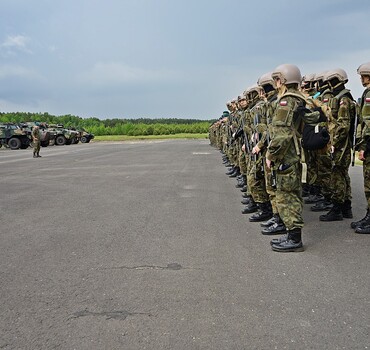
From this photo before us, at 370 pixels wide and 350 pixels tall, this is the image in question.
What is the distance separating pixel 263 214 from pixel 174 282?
2.71 m

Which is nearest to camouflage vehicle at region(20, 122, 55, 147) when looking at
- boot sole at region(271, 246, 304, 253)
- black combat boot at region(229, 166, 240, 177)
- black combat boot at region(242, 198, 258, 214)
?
black combat boot at region(229, 166, 240, 177)

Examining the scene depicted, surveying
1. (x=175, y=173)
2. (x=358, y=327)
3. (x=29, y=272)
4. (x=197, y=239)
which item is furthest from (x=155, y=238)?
(x=175, y=173)

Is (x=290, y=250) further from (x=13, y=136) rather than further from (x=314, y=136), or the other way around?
(x=13, y=136)

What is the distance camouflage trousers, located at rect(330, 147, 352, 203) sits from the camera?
19.3 ft

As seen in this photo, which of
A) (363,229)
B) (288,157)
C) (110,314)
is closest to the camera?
(110,314)

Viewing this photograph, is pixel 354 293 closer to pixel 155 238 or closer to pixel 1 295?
pixel 155 238

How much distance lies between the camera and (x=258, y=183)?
6.12 meters

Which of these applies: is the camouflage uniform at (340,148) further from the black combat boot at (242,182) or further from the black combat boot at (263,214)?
the black combat boot at (242,182)

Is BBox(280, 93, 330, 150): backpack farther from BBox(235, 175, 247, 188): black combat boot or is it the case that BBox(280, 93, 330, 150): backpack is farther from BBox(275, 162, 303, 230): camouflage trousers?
BBox(235, 175, 247, 188): black combat boot

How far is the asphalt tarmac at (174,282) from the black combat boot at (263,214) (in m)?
0.14

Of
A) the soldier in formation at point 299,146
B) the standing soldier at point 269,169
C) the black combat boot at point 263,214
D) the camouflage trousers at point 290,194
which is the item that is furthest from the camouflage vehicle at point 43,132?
the camouflage trousers at point 290,194

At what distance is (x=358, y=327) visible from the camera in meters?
2.82

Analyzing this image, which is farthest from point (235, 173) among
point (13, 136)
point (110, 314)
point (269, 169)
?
point (13, 136)

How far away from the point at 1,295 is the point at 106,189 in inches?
222
